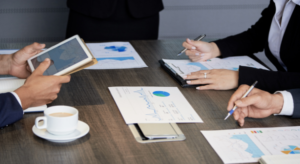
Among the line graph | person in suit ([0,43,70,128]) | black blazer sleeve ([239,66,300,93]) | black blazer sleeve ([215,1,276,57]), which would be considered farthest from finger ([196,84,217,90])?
person in suit ([0,43,70,128])

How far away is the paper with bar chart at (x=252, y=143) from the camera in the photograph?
0.88 meters

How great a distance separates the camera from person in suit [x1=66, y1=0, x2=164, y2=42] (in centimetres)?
196

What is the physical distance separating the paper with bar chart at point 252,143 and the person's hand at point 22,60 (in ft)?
2.30

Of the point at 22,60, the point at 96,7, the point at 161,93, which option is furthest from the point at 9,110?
the point at 96,7

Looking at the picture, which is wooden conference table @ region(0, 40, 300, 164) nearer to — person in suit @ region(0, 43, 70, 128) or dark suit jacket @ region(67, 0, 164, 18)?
person in suit @ region(0, 43, 70, 128)

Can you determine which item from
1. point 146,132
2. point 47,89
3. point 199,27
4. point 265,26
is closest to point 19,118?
point 47,89

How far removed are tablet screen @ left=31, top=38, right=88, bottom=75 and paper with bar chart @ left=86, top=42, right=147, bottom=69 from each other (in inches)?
11.4

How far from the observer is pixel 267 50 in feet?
5.27

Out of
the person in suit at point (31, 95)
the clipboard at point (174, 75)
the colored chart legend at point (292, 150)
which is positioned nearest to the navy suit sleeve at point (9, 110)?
the person in suit at point (31, 95)

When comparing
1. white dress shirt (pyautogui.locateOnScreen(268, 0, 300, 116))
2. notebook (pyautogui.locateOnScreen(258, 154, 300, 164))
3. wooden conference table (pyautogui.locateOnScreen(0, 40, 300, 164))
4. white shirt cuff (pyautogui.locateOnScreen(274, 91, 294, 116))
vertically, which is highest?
white dress shirt (pyautogui.locateOnScreen(268, 0, 300, 116))

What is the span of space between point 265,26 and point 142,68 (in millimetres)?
734

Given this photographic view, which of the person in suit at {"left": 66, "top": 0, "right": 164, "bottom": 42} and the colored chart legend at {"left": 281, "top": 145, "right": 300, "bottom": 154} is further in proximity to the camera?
the person in suit at {"left": 66, "top": 0, "right": 164, "bottom": 42}

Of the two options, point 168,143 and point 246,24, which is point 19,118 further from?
point 246,24

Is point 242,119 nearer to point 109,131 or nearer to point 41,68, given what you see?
point 109,131
